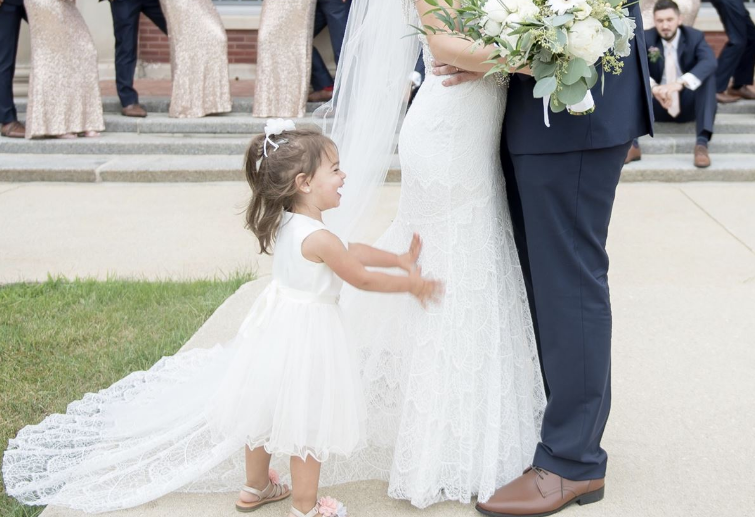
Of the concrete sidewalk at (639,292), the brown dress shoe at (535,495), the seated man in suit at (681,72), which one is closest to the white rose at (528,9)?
the brown dress shoe at (535,495)

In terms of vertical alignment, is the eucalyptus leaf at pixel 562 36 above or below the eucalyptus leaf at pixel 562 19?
below

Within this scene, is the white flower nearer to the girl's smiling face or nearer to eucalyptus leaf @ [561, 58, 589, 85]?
the girl's smiling face

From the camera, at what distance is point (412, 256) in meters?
2.92

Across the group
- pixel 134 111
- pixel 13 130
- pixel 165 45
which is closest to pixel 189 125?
pixel 134 111

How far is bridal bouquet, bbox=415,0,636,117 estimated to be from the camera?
7.55 feet

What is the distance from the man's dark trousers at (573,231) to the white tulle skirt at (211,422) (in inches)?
24.0

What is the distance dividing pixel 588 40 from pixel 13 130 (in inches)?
282

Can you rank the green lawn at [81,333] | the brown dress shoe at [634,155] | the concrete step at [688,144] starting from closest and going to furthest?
the green lawn at [81,333]
the brown dress shoe at [634,155]
the concrete step at [688,144]

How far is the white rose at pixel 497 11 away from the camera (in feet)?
7.79

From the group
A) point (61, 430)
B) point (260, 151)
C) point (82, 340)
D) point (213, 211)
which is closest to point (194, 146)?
point (213, 211)

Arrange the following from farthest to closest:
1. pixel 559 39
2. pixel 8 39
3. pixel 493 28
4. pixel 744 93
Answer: pixel 744 93 → pixel 8 39 → pixel 493 28 → pixel 559 39

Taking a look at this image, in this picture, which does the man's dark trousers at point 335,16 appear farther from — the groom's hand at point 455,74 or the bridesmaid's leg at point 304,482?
the bridesmaid's leg at point 304,482

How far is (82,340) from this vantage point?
14.1 feet

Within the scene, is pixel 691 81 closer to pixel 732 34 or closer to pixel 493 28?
pixel 732 34
